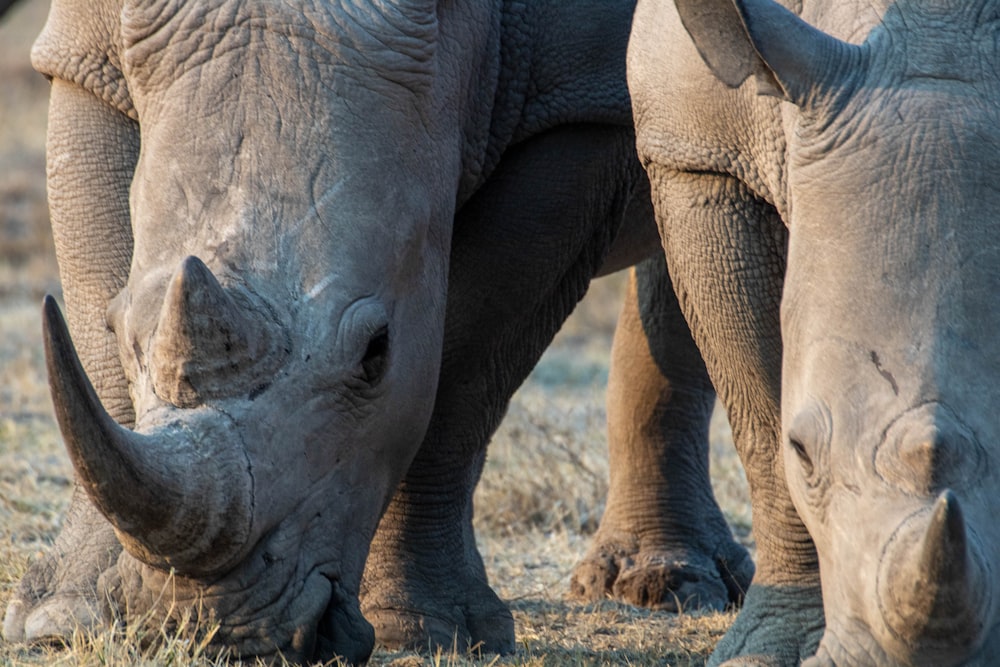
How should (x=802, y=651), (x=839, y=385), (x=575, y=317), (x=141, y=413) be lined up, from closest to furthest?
(x=839, y=385)
(x=141, y=413)
(x=802, y=651)
(x=575, y=317)

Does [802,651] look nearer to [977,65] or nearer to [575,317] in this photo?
[977,65]

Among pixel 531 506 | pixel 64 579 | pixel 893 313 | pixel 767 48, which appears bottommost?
pixel 531 506

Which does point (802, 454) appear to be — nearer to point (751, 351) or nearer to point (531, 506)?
point (751, 351)

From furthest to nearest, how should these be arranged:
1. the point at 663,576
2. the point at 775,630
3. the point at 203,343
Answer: the point at 663,576, the point at 775,630, the point at 203,343

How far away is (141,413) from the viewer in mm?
4320

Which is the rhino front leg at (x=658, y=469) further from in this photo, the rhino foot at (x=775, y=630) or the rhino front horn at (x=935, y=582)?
the rhino front horn at (x=935, y=582)

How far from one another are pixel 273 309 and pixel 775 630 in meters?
1.57

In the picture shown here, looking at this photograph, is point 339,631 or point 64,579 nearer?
point 339,631

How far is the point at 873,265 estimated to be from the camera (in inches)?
149

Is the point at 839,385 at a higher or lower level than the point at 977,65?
lower

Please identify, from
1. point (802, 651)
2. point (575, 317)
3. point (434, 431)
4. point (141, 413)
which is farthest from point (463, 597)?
point (575, 317)

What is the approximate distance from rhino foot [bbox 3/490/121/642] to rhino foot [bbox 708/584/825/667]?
1.69m

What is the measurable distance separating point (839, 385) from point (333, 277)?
1.31 metres

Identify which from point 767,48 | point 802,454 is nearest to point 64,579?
point 802,454
